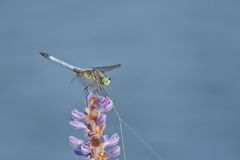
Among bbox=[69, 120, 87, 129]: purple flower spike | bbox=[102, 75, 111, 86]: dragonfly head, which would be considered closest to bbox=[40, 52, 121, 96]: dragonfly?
bbox=[102, 75, 111, 86]: dragonfly head

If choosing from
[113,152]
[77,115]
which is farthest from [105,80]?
[113,152]

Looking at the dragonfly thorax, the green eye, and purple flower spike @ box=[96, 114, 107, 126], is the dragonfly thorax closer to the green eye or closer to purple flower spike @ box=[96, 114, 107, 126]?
the green eye

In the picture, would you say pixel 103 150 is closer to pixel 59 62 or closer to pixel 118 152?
pixel 118 152

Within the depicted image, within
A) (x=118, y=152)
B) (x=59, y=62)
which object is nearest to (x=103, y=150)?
(x=118, y=152)

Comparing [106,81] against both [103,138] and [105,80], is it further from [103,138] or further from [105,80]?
[103,138]

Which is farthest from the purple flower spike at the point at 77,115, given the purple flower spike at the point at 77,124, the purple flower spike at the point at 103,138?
the purple flower spike at the point at 103,138

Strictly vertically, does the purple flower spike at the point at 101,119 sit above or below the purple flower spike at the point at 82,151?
above

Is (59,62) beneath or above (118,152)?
above

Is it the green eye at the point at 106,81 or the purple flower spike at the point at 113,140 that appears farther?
the purple flower spike at the point at 113,140

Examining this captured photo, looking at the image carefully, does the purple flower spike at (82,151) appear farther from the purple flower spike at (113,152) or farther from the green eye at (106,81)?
the green eye at (106,81)
